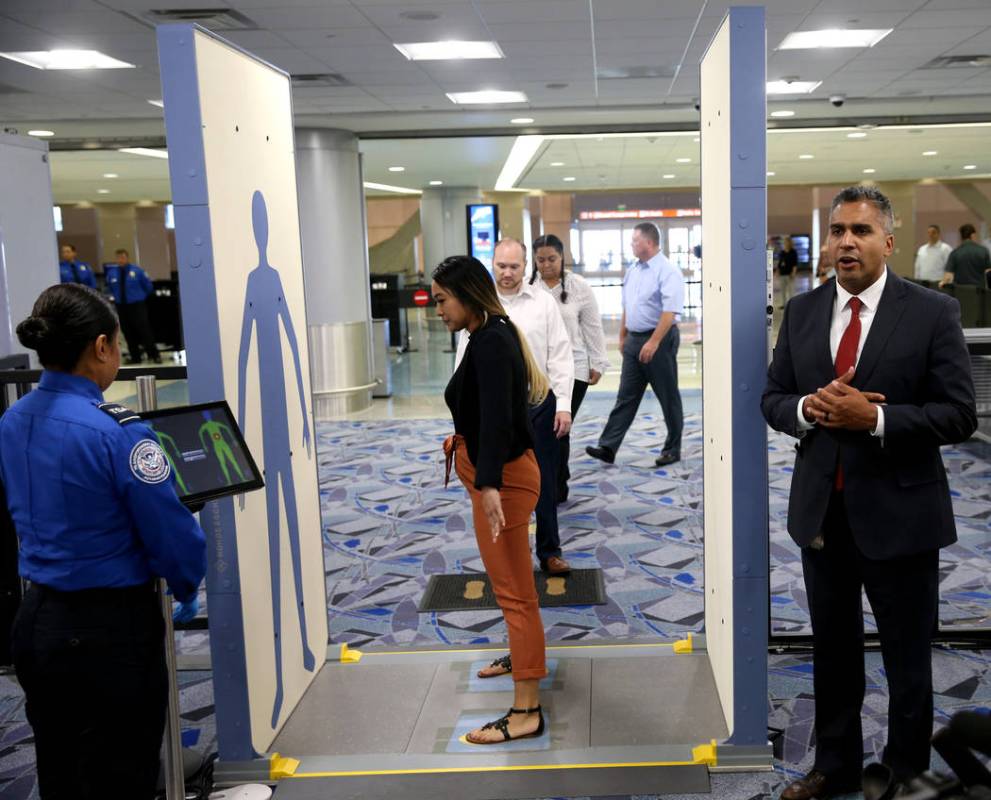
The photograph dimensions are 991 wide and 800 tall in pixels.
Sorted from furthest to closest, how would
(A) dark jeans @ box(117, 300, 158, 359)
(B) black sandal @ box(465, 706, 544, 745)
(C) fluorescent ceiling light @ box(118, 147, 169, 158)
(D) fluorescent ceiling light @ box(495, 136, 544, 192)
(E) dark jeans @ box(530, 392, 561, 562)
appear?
1. (A) dark jeans @ box(117, 300, 158, 359)
2. (D) fluorescent ceiling light @ box(495, 136, 544, 192)
3. (C) fluorescent ceiling light @ box(118, 147, 169, 158)
4. (E) dark jeans @ box(530, 392, 561, 562)
5. (B) black sandal @ box(465, 706, 544, 745)

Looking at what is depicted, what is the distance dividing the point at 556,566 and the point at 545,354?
1.08 meters

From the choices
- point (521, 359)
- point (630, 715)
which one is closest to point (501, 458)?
point (521, 359)

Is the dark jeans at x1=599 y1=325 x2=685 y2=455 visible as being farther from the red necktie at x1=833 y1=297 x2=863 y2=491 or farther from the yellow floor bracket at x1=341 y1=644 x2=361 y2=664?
the red necktie at x1=833 y1=297 x2=863 y2=491

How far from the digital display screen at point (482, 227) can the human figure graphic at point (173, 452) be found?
14.5 m

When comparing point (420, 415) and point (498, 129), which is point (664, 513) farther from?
point (498, 129)

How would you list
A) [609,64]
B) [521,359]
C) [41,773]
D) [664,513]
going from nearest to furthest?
[41,773], [521,359], [664,513], [609,64]

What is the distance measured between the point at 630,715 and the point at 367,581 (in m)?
2.00

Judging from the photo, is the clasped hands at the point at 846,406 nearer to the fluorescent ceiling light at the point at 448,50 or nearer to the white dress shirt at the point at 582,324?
the white dress shirt at the point at 582,324

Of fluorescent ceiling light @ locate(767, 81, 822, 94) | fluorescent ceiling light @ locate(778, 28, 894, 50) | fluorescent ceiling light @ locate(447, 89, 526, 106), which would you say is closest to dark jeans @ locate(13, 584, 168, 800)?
fluorescent ceiling light @ locate(778, 28, 894, 50)

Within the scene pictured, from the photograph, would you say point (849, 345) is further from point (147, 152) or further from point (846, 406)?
point (147, 152)

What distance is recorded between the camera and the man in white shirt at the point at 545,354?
14.3 feet

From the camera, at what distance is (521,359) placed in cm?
311

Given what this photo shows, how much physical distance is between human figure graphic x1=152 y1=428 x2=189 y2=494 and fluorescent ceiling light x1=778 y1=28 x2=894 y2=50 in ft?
19.8

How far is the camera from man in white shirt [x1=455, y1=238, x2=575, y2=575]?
14.3 feet
